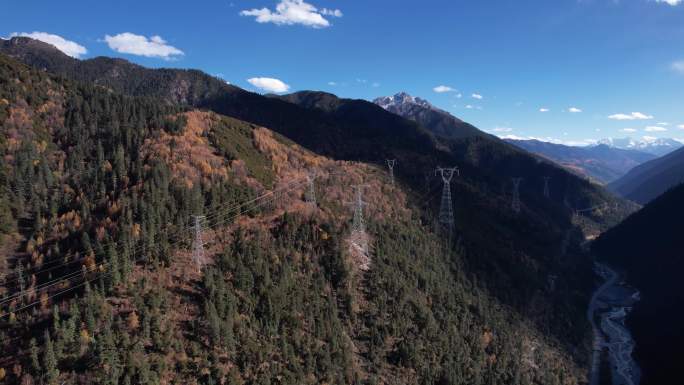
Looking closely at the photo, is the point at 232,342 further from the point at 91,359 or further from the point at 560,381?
the point at 560,381

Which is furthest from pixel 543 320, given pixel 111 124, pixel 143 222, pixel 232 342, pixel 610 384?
pixel 111 124

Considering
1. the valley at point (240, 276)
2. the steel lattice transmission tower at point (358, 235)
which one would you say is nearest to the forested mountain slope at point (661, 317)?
the valley at point (240, 276)

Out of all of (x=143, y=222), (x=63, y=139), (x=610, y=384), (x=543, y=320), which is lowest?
(x=610, y=384)

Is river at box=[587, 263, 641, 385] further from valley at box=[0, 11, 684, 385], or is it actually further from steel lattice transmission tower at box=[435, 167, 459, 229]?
steel lattice transmission tower at box=[435, 167, 459, 229]

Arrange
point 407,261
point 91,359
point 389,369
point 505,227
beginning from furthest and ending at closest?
point 505,227
point 407,261
point 389,369
point 91,359

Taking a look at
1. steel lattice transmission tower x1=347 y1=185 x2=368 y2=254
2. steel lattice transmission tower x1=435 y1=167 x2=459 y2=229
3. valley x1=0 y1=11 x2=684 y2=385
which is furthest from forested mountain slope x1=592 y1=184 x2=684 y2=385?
steel lattice transmission tower x1=347 y1=185 x2=368 y2=254

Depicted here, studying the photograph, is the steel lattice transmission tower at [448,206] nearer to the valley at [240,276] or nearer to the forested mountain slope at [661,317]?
the valley at [240,276]
